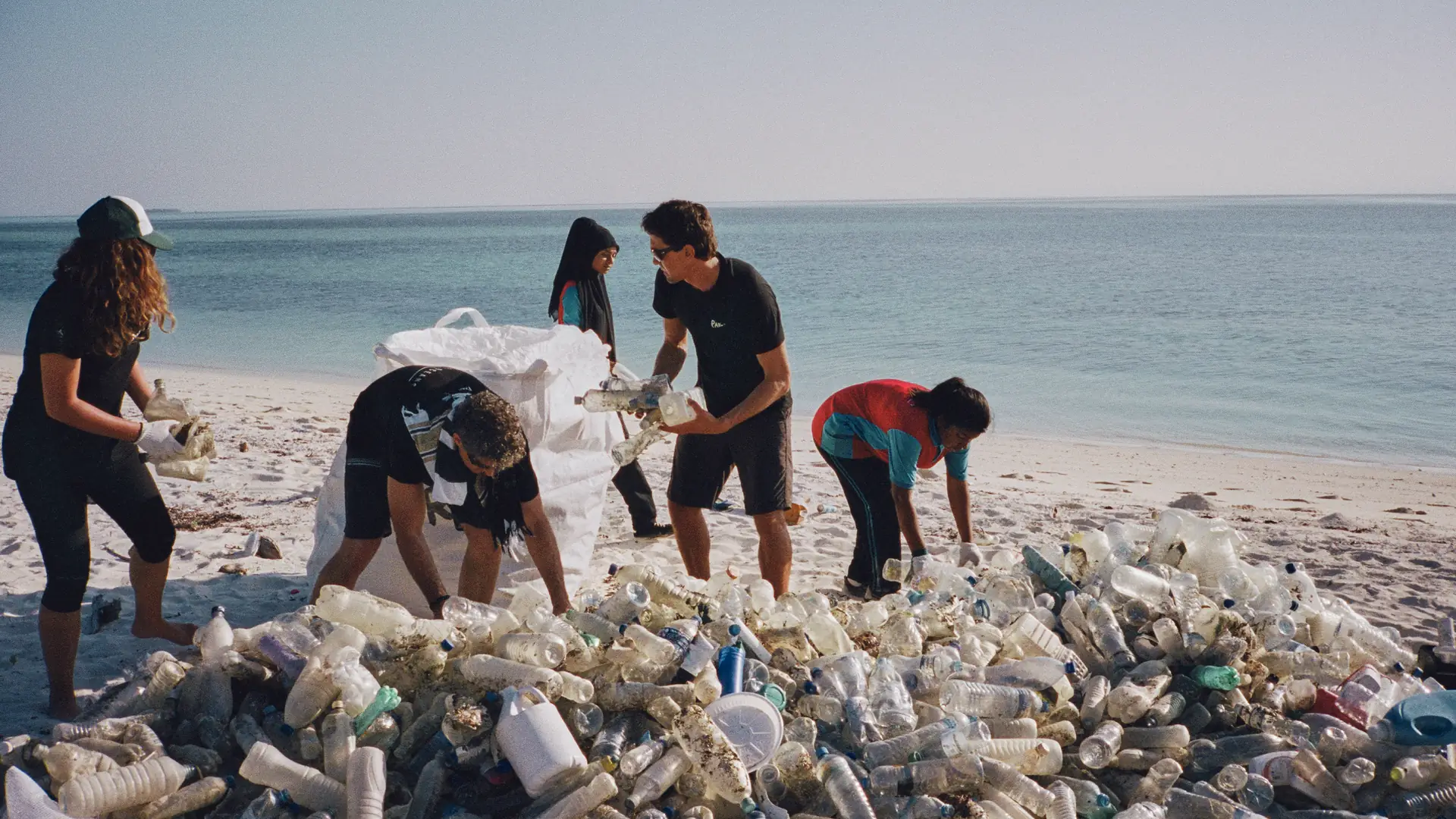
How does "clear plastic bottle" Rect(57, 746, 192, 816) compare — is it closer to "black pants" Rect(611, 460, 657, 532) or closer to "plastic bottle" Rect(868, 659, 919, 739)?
"plastic bottle" Rect(868, 659, 919, 739)

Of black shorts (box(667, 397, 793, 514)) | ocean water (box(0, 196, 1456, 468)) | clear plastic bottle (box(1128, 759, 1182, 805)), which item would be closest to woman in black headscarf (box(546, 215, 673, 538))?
black shorts (box(667, 397, 793, 514))

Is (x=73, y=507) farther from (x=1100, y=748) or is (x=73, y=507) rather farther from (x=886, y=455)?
(x=1100, y=748)

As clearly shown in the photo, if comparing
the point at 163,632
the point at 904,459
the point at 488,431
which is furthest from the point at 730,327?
the point at 163,632

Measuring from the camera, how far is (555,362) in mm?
4383

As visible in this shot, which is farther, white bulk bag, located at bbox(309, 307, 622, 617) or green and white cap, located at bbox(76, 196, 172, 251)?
white bulk bag, located at bbox(309, 307, 622, 617)

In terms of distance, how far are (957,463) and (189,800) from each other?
3.12 m

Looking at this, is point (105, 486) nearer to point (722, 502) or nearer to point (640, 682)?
point (640, 682)

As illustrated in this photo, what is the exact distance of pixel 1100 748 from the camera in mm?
3096

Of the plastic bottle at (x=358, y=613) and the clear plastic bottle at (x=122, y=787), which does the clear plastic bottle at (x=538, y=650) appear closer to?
the plastic bottle at (x=358, y=613)

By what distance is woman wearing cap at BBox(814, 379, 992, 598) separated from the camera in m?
4.29

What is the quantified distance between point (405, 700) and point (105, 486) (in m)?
1.31

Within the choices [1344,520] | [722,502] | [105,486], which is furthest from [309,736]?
[1344,520]

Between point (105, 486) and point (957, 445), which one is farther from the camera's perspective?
point (957, 445)

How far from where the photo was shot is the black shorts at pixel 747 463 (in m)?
4.25
